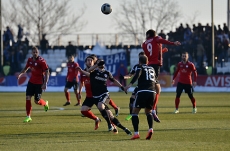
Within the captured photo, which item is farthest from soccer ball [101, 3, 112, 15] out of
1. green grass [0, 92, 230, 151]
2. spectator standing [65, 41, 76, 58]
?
spectator standing [65, 41, 76, 58]

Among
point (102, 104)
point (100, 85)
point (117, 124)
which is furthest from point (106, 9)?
point (117, 124)

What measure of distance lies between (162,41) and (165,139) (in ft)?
14.0

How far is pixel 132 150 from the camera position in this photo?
14023 millimetres

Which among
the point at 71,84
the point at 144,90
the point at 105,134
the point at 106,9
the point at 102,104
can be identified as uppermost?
the point at 106,9

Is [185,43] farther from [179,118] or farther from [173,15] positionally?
[179,118]

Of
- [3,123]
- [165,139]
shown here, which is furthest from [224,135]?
[3,123]

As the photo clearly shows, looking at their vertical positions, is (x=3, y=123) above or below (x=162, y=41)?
below

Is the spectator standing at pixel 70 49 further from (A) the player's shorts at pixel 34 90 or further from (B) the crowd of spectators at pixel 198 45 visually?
(A) the player's shorts at pixel 34 90

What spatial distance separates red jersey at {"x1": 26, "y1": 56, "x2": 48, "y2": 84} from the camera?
21.4 metres

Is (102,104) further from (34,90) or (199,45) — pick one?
(199,45)

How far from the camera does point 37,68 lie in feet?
70.7

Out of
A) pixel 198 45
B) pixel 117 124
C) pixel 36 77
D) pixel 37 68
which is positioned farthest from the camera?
pixel 198 45

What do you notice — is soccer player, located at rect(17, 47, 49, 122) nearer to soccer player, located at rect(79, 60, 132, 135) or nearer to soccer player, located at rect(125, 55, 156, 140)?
soccer player, located at rect(79, 60, 132, 135)

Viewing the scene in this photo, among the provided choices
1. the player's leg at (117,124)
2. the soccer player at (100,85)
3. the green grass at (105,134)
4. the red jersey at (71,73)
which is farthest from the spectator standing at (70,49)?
the player's leg at (117,124)
